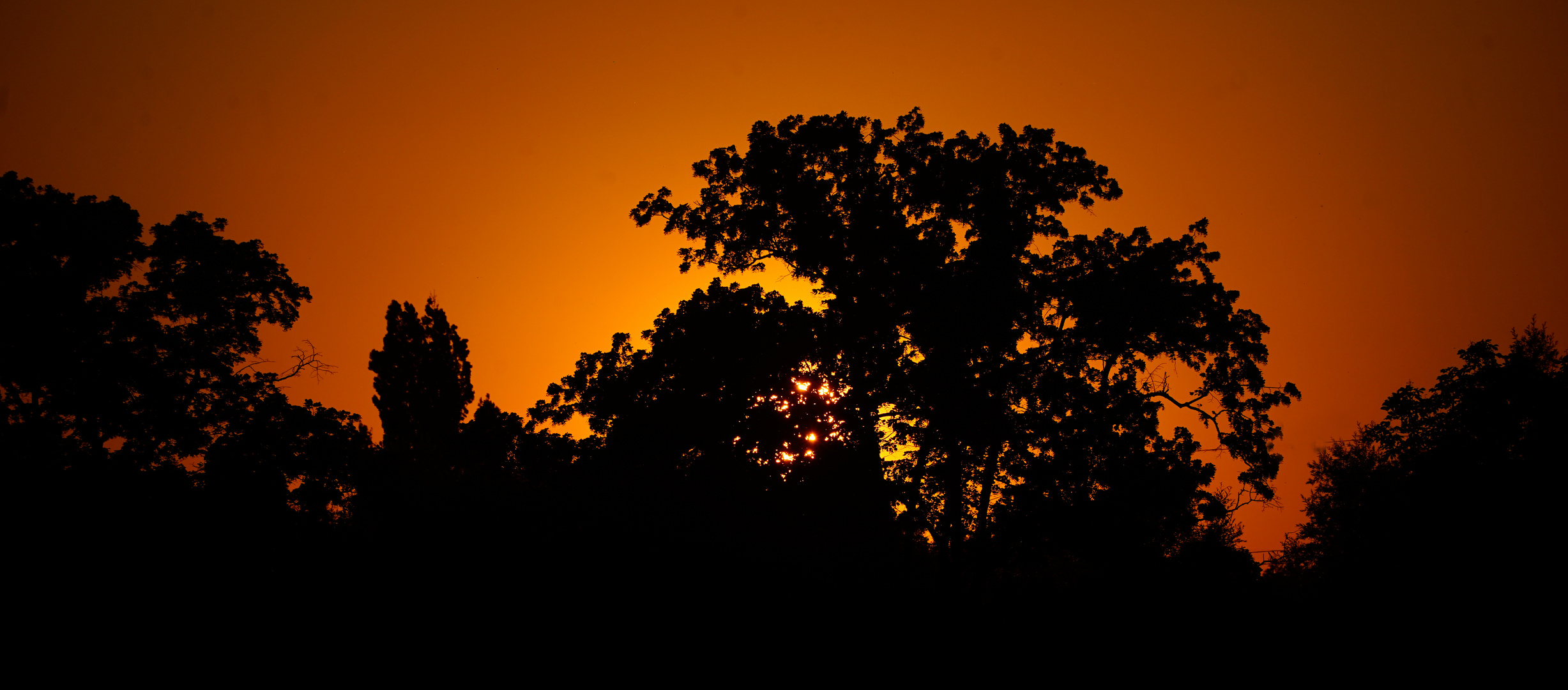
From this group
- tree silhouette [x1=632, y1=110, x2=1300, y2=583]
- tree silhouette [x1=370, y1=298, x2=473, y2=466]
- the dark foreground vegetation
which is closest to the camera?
the dark foreground vegetation

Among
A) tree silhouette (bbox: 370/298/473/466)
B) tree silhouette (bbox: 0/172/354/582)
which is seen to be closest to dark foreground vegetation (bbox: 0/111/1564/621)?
tree silhouette (bbox: 0/172/354/582)

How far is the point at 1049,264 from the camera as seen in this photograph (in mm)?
21594

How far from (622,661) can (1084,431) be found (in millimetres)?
12758

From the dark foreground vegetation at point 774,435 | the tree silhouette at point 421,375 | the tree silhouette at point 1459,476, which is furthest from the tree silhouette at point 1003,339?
the tree silhouette at point 421,375

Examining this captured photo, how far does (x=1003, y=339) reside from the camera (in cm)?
1997

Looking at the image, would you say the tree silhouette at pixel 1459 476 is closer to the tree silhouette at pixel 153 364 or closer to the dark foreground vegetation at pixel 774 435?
the dark foreground vegetation at pixel 774 435

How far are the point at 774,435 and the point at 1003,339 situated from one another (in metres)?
6.46

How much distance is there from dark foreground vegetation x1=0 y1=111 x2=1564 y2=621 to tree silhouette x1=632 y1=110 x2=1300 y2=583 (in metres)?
0.09

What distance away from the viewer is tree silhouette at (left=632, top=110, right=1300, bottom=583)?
19344 millimetres

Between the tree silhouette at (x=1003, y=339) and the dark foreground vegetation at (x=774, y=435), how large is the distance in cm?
9

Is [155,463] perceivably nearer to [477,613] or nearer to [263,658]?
[263,658]

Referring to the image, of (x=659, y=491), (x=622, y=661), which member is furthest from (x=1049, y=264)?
(x=622, y=661)

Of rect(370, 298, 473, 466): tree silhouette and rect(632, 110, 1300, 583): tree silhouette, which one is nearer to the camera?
rect(632, 110, 1300, 583): tree silhouette

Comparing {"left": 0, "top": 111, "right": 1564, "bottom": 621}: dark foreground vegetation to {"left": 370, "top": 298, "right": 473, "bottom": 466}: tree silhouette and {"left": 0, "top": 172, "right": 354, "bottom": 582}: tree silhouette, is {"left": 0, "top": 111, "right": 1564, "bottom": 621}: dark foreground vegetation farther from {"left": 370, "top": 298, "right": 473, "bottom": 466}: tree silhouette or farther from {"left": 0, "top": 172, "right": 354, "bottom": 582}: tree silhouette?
{"left": 370, "top": 298, "right": 473, "bottom": 466}: tree silhouette
